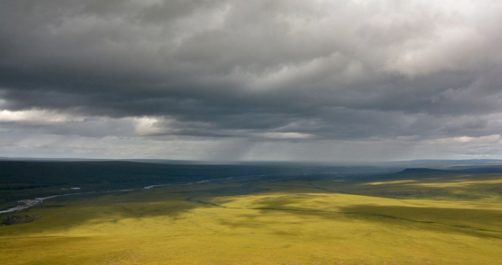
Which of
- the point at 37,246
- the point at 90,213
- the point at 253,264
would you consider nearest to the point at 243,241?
the point at 253,264

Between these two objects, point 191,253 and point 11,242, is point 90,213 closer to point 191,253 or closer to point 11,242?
point 11,242

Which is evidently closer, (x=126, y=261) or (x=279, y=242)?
(x=126, y=261)

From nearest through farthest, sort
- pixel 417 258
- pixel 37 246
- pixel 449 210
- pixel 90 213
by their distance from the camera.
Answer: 1. pixel 417 258
2. pixel 37 246
3. pixel 449 210
4. pixel 90 213

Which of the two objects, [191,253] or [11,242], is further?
[11,242]

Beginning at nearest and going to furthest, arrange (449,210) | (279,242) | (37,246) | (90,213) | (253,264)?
(253,264) < (37,246) < (279,242) < (449,210) < (90,213)

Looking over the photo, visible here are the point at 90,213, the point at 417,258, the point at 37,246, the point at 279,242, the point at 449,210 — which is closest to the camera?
the point at 417,258

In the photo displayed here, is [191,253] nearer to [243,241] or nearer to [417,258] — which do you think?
[243,241]

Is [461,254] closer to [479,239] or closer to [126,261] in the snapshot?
[479,239]

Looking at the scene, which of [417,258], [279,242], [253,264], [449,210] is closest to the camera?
[253,264]

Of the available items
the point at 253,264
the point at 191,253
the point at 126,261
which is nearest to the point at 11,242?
the point at 126,261
